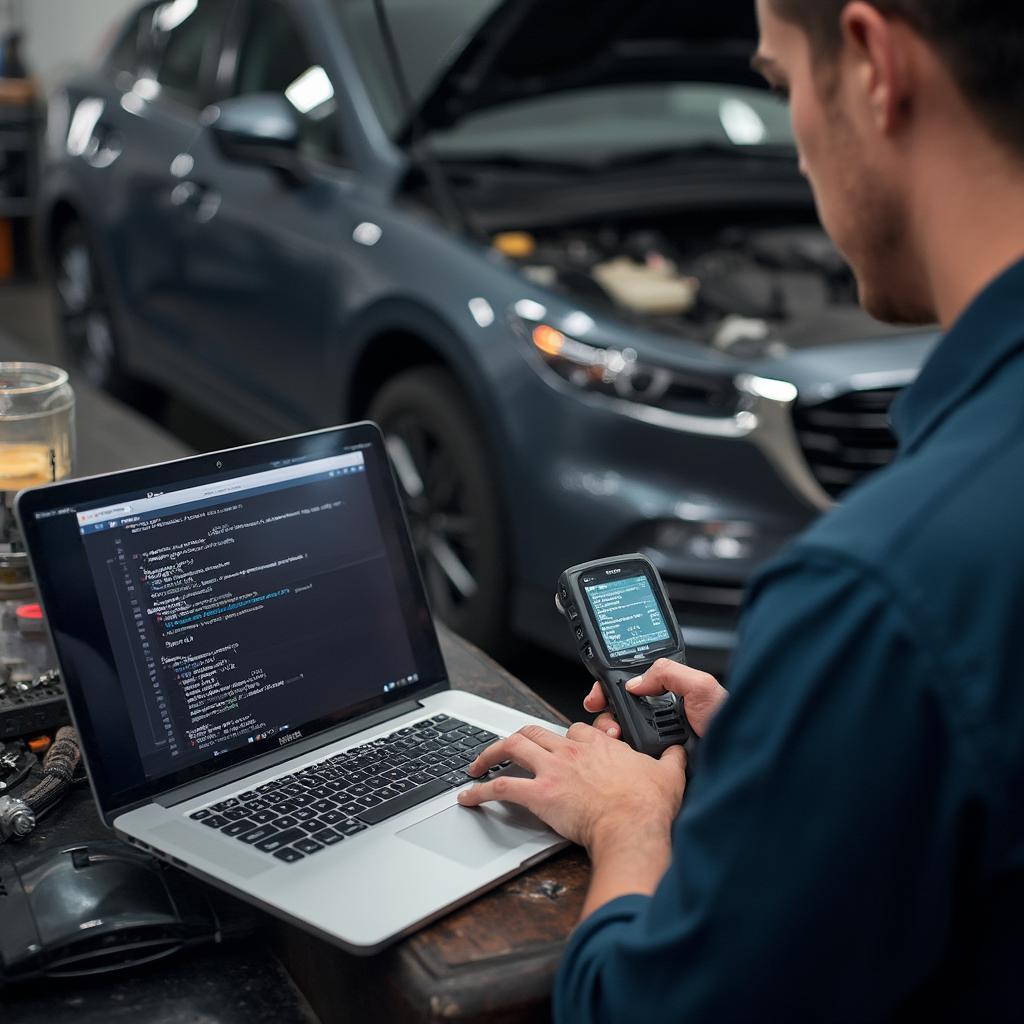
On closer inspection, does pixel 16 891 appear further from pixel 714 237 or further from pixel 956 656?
pixel 714 237

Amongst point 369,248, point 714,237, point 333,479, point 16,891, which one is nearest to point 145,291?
point 369,248

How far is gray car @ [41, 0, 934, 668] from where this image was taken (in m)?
2.80

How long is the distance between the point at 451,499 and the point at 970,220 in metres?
2.38

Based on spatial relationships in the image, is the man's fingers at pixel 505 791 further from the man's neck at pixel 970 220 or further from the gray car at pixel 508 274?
the gray car at pixel 508 274

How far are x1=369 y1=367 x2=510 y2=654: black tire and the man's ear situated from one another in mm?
2163

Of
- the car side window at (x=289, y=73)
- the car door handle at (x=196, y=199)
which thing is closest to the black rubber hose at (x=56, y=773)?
the car side window at (x=289, y=73)

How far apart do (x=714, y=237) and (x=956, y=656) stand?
3.34 meters

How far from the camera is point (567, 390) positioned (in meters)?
2.85

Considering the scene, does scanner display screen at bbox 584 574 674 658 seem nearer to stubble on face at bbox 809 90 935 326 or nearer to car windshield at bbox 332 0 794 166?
stubble on face at bbox 809 90 935 326

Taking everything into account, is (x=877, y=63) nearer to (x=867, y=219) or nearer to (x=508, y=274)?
(x=867, y=219)

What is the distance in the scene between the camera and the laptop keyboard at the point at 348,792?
124 centimetres

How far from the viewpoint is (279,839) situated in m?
1.23

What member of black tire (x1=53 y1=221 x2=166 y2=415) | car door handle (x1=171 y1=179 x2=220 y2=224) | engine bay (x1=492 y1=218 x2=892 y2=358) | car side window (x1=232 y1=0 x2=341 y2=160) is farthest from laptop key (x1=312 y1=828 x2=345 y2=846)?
black tire (x1=53 y1=221 x2=166 y2=415)

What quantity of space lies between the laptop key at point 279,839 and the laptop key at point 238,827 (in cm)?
3
